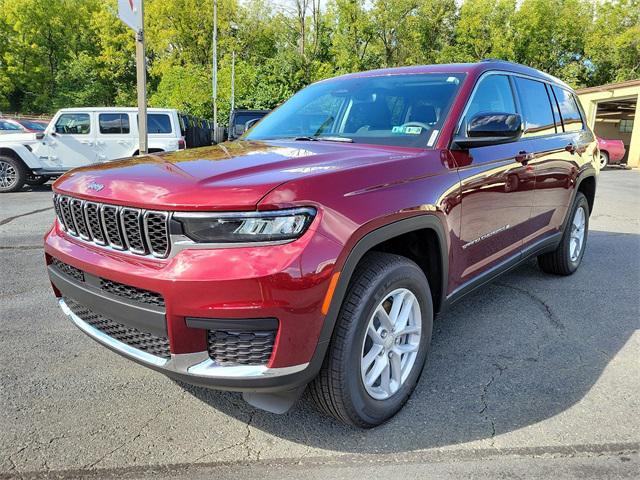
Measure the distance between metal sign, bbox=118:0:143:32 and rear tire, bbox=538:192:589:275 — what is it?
6.04m

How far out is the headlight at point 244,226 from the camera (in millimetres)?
1895

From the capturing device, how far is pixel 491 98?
3.32 meters

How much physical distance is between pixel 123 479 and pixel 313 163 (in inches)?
62.0

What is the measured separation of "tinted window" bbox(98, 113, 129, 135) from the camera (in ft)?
36.7

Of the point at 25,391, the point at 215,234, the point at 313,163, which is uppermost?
the point at 313,163

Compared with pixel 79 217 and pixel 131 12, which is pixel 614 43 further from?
pixel 79 217

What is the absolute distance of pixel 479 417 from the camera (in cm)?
255

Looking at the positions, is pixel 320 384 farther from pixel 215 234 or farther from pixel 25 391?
pixel 25 391

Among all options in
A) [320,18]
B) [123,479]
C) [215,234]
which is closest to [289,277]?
[215,234]

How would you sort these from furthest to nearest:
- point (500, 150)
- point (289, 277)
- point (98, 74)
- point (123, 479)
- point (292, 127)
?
1. point (98, 74)
2. point (292, 127)
3. point (500, 150)
4. point (123, 479)
5. point (289, 277)

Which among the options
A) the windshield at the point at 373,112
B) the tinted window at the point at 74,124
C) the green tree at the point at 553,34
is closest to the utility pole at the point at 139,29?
the tinted window at the point at 74,124

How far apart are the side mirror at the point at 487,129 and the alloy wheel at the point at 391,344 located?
0.97 meters

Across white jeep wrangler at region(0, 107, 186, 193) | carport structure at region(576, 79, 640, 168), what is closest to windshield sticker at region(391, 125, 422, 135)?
white jeep wrangler at region(0, 107, 186, 193)

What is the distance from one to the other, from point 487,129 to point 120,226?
77.3 inches
